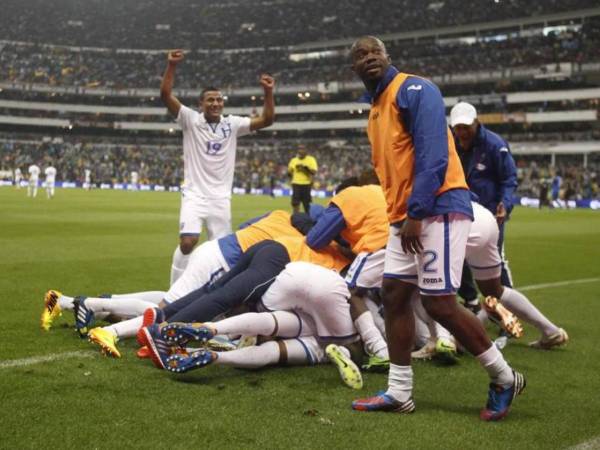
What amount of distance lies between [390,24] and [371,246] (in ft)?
242

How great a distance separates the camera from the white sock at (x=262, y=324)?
16.0 feet

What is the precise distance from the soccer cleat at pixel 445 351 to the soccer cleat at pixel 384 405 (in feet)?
4.35

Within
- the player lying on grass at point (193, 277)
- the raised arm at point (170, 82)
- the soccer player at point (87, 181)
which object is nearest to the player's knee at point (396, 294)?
the player lying on grass at point (193, 277)

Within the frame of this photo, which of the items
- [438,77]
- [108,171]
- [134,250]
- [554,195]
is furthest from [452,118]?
[108,171]

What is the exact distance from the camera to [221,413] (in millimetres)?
4082

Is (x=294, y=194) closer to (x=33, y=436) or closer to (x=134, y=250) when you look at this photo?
(x=134, y=250)

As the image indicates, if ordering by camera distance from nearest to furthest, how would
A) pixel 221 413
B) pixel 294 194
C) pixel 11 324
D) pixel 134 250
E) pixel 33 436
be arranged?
pixel 33 436
pixel 221 413
pixel 11 324
pixel 134 250
pixel 294 194

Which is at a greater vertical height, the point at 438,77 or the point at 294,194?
the point at 438,77

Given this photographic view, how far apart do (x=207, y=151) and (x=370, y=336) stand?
392 centimetres

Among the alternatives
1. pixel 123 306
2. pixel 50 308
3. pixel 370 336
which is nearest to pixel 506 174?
pixel 370 336

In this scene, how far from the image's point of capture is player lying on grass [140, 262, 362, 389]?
468cm

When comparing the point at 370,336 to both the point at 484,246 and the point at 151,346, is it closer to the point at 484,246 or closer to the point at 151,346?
the point at 484,246

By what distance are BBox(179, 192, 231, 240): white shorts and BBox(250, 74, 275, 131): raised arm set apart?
99 centimetres

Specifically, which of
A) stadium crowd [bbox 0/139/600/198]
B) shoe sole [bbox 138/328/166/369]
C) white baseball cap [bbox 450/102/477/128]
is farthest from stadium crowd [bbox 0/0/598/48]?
shoe sole [bbox 138/328/166/369]
